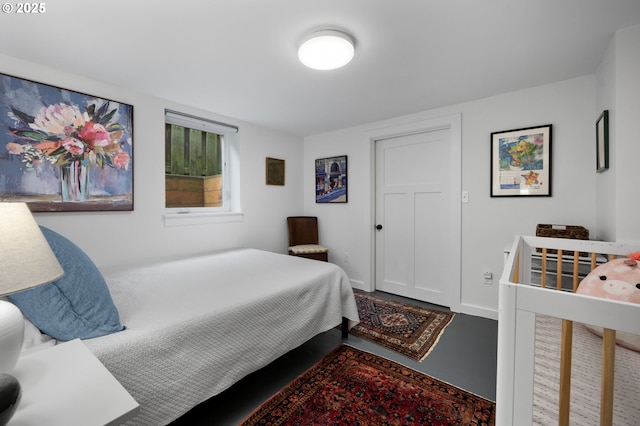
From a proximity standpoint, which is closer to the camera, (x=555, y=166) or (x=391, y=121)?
(x=555, y=166)

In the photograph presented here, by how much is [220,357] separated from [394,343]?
1494 millimetres

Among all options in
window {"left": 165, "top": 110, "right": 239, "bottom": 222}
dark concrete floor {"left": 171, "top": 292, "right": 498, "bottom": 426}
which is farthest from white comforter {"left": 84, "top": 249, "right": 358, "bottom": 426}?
window {"left": 165, "top": 110, "right": 239, "bottom": 222}

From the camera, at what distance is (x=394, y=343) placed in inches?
92.0

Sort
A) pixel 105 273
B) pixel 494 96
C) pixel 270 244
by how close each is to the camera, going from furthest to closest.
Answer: pixel 270 244 → pixel 494 96 → pixel 105 273

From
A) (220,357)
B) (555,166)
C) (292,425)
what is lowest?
(292,425)

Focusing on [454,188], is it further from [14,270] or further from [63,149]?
[63,149]

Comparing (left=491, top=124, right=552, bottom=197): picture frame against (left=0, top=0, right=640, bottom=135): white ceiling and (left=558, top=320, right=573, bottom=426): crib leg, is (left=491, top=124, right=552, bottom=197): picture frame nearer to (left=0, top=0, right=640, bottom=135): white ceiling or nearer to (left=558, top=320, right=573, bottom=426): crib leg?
(left=0, top=0, right=640, bottom=135): white ceiling

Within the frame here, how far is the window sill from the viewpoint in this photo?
2852 mm

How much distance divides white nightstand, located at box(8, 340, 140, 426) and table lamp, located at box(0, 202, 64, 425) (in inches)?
3.9

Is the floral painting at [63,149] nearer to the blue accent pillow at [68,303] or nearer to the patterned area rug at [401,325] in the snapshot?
the blue accent pillow at [68,303]

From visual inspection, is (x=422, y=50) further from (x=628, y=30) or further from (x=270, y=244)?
(x=270, y=244)

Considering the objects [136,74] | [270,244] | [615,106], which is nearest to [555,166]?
[615,106]

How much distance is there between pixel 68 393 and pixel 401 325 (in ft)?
8.21

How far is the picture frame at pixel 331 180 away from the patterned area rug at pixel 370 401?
237cm
